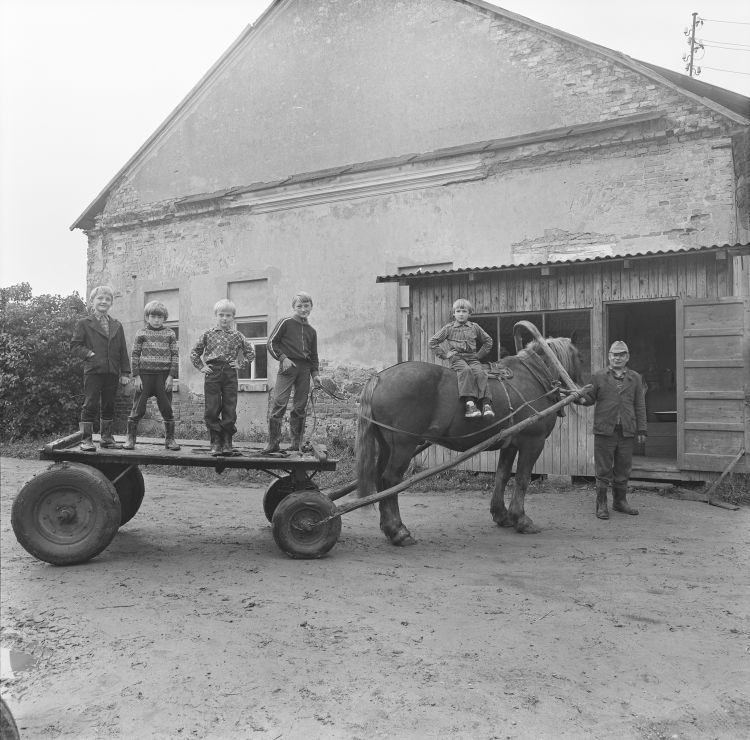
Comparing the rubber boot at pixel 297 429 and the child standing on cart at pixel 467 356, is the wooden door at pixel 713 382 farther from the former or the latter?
the rubber boot at pixel 297 429

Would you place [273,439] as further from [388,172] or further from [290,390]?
[388,172]

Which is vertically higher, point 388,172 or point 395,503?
point 388,172

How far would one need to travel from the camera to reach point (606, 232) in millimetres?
10227

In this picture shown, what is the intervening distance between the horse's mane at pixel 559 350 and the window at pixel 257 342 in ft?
24.6

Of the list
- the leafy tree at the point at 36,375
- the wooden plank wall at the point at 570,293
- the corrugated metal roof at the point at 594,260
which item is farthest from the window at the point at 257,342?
the corrugated metal roof at the point at 594,260

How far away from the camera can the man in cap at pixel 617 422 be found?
7.48m

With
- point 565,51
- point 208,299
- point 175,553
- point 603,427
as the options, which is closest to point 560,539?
point 603,427

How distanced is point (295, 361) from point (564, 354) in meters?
2.79

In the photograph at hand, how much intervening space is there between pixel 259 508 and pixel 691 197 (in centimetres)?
742

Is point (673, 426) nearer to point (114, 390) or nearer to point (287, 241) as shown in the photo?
point (287, 241)

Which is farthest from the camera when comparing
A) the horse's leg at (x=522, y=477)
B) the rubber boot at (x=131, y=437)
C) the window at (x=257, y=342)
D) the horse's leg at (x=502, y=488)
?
the window at (x=257, y=342)

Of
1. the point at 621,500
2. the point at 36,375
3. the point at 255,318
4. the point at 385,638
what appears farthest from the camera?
the point at 36,375

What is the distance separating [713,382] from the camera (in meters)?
8.36

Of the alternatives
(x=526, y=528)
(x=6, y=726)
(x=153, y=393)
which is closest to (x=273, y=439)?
(x=153, y=393)
